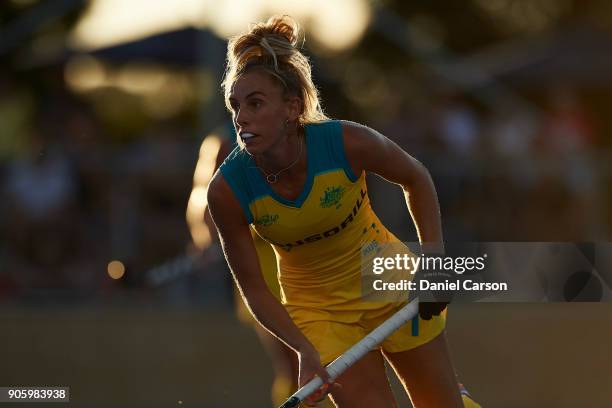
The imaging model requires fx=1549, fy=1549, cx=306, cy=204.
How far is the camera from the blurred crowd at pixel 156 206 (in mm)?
13438

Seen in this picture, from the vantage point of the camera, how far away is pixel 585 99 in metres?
18.5

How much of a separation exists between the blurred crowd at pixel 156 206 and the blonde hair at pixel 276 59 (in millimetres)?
5925

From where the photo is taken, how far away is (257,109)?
268 inches

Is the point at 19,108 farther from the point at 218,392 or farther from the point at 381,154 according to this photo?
the point at 381,154

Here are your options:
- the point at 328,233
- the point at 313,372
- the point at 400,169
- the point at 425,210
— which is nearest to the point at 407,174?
the point at 400,169

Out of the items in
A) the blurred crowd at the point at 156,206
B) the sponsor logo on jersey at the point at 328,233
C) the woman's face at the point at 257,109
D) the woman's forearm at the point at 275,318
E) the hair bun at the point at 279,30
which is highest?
the blurred crowd at the point at 156,206

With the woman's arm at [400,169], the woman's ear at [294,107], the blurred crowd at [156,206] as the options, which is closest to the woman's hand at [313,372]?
the woman's arm at [400,169]

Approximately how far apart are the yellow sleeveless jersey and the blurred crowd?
5.42 meters

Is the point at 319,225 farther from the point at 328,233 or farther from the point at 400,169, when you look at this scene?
the point at 400,169

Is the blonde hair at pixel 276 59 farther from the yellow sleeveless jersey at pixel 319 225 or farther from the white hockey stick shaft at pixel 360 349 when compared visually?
the white hockey stick shaft at pixel 360 349

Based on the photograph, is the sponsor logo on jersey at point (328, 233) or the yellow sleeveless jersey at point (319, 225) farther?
the sponsor logo on jersey at point (328, 233)

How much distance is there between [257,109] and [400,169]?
2.68 feet

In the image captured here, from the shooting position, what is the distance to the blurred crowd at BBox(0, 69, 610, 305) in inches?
529

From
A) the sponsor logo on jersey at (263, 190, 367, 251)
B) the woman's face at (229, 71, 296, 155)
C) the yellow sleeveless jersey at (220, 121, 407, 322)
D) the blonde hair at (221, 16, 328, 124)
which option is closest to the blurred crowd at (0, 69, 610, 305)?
A: the yellow sleeveless jersey at (220, 121, 407, 322)
